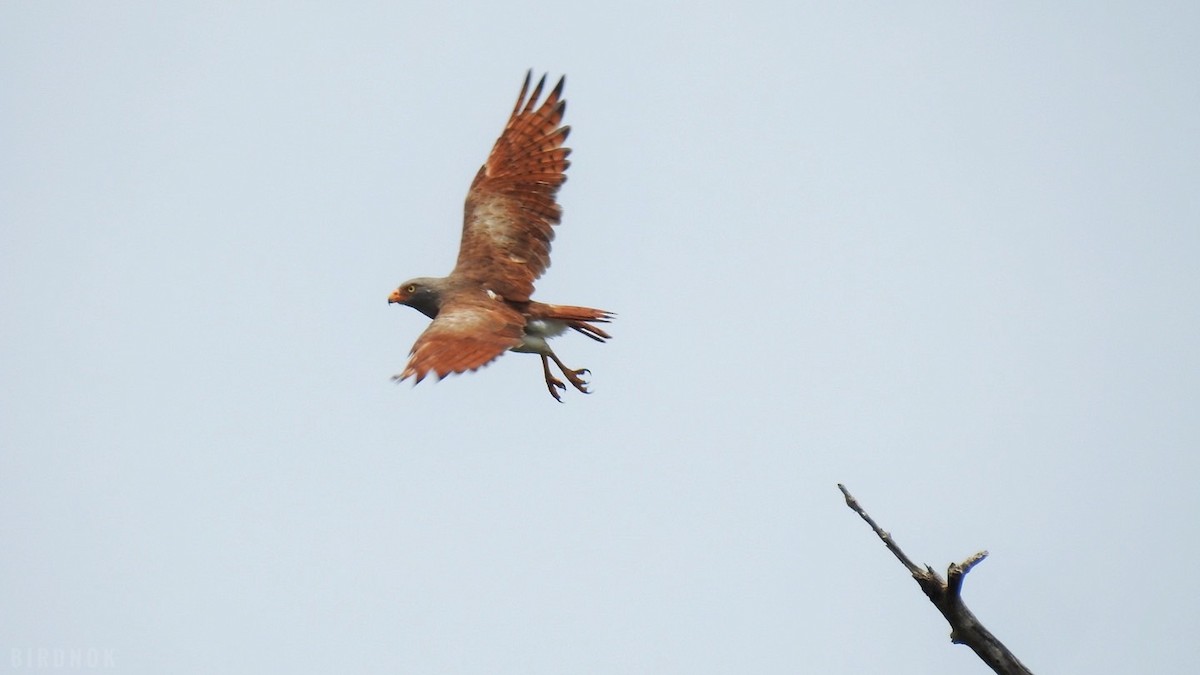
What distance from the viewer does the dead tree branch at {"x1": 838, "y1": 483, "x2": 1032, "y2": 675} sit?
8492 millimetres

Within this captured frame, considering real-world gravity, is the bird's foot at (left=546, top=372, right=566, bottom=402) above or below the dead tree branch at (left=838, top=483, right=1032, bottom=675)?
above

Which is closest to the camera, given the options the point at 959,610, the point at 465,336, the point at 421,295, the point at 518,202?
the point at 959,610

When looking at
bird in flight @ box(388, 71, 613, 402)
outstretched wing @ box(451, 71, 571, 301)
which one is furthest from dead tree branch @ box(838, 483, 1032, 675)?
outstretched wing @ box(451, 71, 571, 301)

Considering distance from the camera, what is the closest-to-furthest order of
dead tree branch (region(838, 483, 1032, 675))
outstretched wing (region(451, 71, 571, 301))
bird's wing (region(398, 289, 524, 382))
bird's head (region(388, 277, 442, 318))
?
dead tree branch (region(838, 483, 1032, 675))
bird's wing (region(398, 289, 524, 382))
bird's head (region(388, 277, 442, 318))
outstretched wing (region(451, 71, 571, 301))

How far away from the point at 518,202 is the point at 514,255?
2.34ft

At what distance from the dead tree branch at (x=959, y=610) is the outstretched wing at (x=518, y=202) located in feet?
23.2

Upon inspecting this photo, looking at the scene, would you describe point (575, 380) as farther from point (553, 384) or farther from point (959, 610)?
point (959, 610)

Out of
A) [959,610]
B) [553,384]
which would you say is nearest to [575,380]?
[553,384]

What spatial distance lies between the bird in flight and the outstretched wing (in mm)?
11

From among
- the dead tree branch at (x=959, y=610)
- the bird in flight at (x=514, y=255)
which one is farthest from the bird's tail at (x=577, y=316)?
the dead tree branch at (x=959, y=610)

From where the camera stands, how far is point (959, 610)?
8.65 meters

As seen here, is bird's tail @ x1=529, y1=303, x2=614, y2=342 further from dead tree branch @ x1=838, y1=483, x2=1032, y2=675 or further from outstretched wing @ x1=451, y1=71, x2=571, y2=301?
dead tree branch @ x1=838, y1=483, x2=1032, y2=675

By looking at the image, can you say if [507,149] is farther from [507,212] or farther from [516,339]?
[516,339]

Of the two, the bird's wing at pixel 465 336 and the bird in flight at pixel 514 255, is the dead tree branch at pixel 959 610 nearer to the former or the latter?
the bird's wing at pixel 465 336
